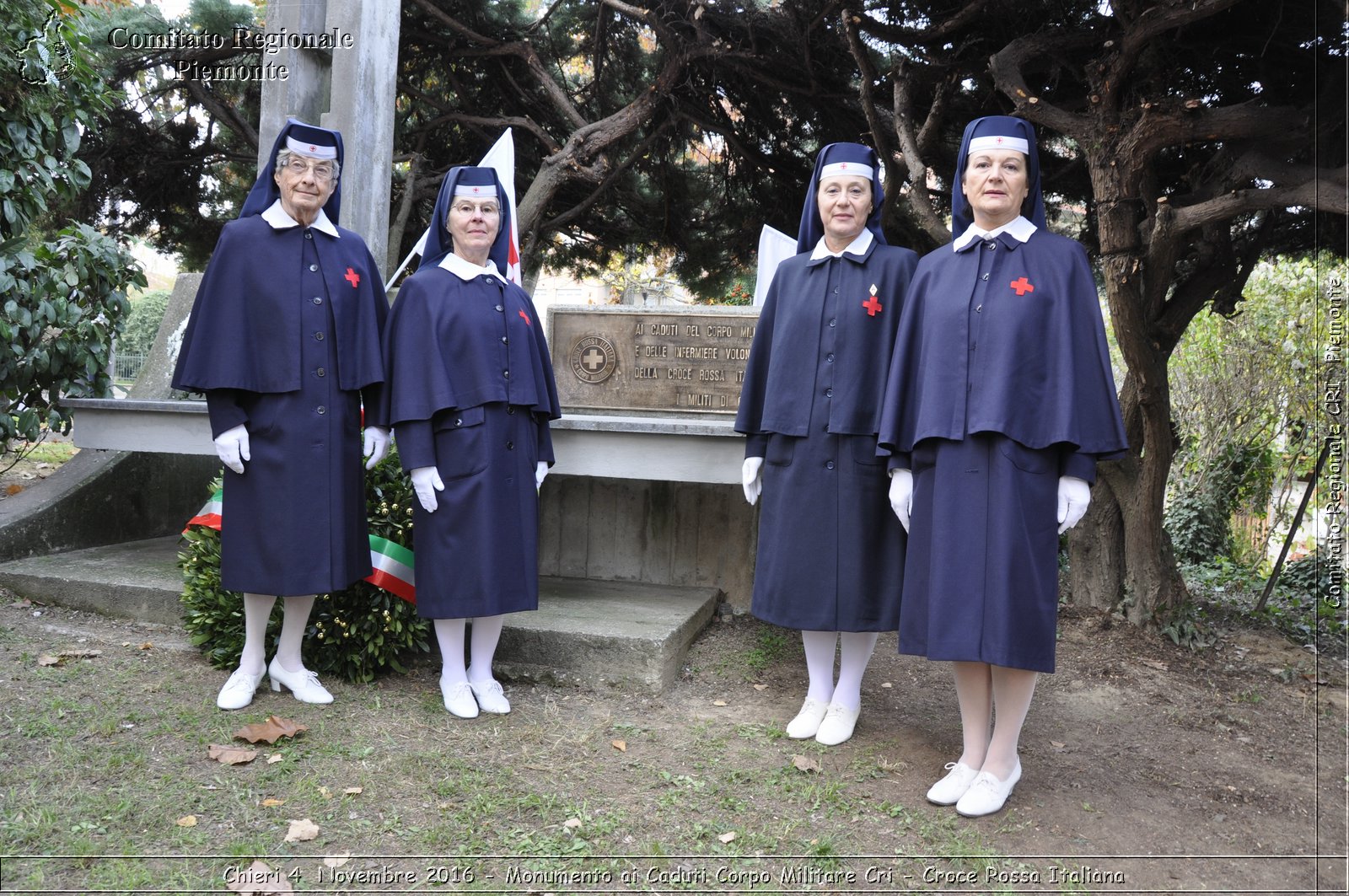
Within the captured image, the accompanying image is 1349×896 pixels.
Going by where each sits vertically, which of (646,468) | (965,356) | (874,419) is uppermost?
(965,356)

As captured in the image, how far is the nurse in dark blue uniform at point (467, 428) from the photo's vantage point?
3.50m

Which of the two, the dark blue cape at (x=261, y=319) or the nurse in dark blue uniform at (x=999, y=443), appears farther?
the dark blue cape at (x=261, y=319)

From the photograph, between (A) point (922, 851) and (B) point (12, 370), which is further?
(B) point (12, 370)

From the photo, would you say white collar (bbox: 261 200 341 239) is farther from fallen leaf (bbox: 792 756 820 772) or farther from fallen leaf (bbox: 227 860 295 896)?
fallen leaf (bbox: 792 756 820 772)

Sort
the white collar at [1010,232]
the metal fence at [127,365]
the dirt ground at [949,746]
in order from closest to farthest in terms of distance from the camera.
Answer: the dirt ground at [949,746]
the white collar at [1010,232]
the metal fence at [127,365]

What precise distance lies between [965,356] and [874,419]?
49cm

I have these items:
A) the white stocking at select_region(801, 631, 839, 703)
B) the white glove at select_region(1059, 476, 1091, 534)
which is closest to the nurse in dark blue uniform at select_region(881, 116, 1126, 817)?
the white glove at select_region(1059, 476, 1091, 534)

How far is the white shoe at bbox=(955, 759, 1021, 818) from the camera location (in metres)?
2.91

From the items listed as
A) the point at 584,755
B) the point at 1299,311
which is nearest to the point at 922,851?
the point at 584,755

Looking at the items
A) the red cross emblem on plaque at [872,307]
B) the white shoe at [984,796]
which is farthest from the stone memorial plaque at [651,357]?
the white shoe at [984,796]

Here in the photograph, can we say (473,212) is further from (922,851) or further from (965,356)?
(922,851)

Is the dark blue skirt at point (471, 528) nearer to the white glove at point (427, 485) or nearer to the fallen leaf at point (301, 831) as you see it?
the white glove at point (427, 485)

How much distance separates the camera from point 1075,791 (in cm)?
318

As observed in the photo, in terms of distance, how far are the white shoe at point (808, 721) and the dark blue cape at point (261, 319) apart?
204 centimetres
